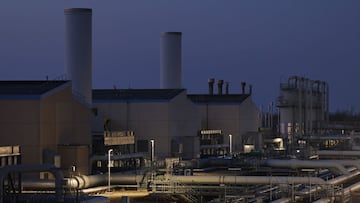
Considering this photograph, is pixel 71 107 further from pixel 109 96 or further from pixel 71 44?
pixel 109 96

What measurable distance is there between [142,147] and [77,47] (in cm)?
963

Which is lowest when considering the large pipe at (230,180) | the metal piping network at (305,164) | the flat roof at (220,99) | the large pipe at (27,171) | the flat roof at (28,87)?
the large pipe at (230,180)

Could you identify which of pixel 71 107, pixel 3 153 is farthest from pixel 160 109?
pixel 3 153

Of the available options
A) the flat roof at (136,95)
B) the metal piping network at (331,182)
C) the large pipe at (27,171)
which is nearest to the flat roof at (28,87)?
the large pipe at (27,171)

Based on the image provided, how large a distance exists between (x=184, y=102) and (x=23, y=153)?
59.5ft

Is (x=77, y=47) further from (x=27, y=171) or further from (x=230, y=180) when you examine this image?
(x=27, y=171)

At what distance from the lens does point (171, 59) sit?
6059 cm

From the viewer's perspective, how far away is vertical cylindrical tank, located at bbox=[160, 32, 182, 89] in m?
60.7

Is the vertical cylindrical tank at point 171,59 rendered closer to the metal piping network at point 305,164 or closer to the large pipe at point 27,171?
the metal piping network at point 305,164

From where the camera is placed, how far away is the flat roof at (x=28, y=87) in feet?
121

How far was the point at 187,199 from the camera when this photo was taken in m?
35.7

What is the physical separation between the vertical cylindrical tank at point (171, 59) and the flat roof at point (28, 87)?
851 inches

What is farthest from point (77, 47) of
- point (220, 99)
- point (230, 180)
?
point (220, 99)

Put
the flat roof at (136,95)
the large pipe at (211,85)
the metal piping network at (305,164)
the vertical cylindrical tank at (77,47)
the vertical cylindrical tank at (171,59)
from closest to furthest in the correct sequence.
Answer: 1. the vertical cylindrical tank at (77,47)
2. the metal piping network at (305,164)
3. the flat roof at (136,95)
4. the vertical cylindrical tank at (171,59)
5. the large pipe at (211,85)
